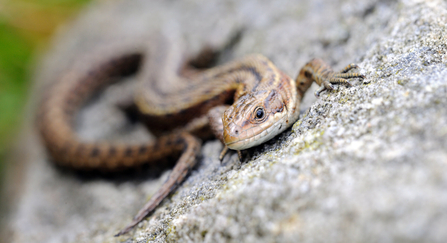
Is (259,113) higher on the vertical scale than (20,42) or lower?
lower

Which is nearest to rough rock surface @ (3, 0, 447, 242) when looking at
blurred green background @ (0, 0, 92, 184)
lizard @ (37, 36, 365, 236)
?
lizard @ (37, 36, 365, 236)

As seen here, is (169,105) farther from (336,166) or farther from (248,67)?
(336,166)

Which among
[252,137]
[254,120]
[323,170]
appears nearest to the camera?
[323,170]

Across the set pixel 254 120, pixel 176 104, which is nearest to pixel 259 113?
pixel 254 120

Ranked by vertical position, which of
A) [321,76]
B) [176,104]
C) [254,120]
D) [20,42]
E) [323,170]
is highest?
[20,42]

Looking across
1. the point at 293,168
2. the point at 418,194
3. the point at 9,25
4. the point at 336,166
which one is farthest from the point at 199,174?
the point at 9,25

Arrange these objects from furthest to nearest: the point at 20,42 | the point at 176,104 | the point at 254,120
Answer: the point at 20,42 < the point at 176,104 < the point at 254,120

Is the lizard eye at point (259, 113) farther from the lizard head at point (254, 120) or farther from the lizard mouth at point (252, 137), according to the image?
the lizard mouth at point (252, 137)

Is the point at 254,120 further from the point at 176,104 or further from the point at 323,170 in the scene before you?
the point at 176,104
